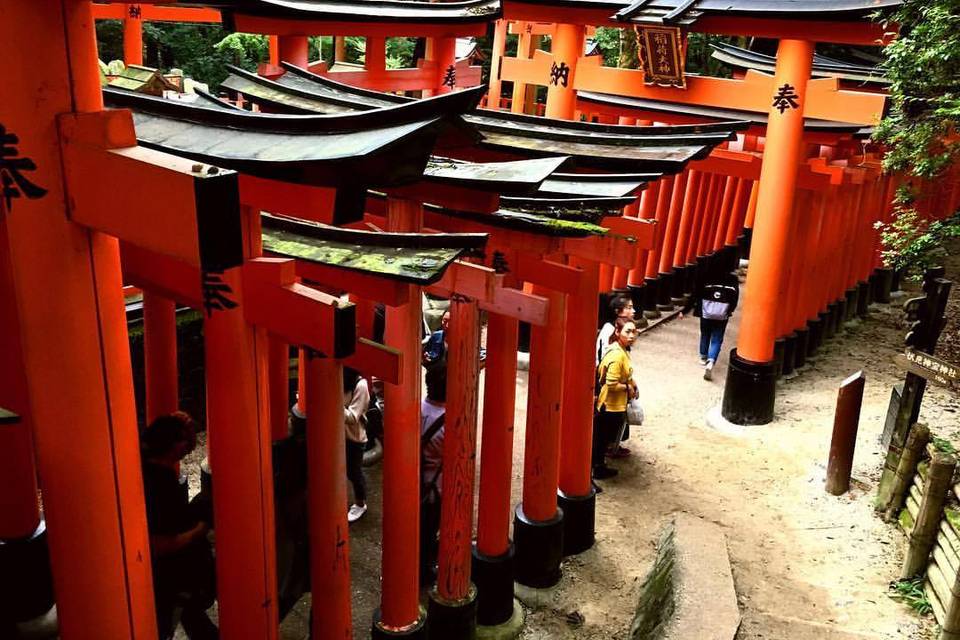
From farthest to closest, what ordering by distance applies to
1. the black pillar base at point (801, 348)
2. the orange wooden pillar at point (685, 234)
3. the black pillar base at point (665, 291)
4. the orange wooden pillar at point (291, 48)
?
the black pillar base at point (665, 291) < the orange wooden pillar at point (685, 234) < the black pillar base at point (801, 348) < the orange wooden pillar at point (291, 48)

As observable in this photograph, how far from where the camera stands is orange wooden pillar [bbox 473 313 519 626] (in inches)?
204

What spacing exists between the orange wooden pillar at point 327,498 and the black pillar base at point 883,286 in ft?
40.8

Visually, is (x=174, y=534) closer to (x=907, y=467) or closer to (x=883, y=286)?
(x=907, y=467)

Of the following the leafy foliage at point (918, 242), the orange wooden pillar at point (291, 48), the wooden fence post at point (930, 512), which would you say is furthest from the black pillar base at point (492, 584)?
the orange wooden pillar at point (291, 48)

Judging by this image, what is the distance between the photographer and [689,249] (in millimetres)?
13688

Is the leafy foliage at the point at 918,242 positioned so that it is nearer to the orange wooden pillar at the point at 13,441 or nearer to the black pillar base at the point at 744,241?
the orange wooden pillar at the point at 13,441

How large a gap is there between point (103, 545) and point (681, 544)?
4440mm

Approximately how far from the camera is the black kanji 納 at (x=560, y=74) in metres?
9.50

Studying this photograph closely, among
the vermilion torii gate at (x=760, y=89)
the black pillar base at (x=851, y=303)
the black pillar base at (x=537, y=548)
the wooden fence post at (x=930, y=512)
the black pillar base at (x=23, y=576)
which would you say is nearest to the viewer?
the black pillar base at (x=23, y=576)

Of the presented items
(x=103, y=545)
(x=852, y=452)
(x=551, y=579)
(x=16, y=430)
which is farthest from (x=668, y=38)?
Result: (x=103, y=545)

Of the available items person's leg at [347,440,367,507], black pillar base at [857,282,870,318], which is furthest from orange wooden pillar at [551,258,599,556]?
black pillar base at [857,282,870,318]

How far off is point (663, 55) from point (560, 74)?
1.27m

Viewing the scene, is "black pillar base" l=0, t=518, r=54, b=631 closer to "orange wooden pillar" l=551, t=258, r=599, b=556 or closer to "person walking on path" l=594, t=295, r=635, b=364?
"orange wooden pillar" l=551, t=258, r=599, b=556

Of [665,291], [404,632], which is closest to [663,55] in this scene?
[665,291]
